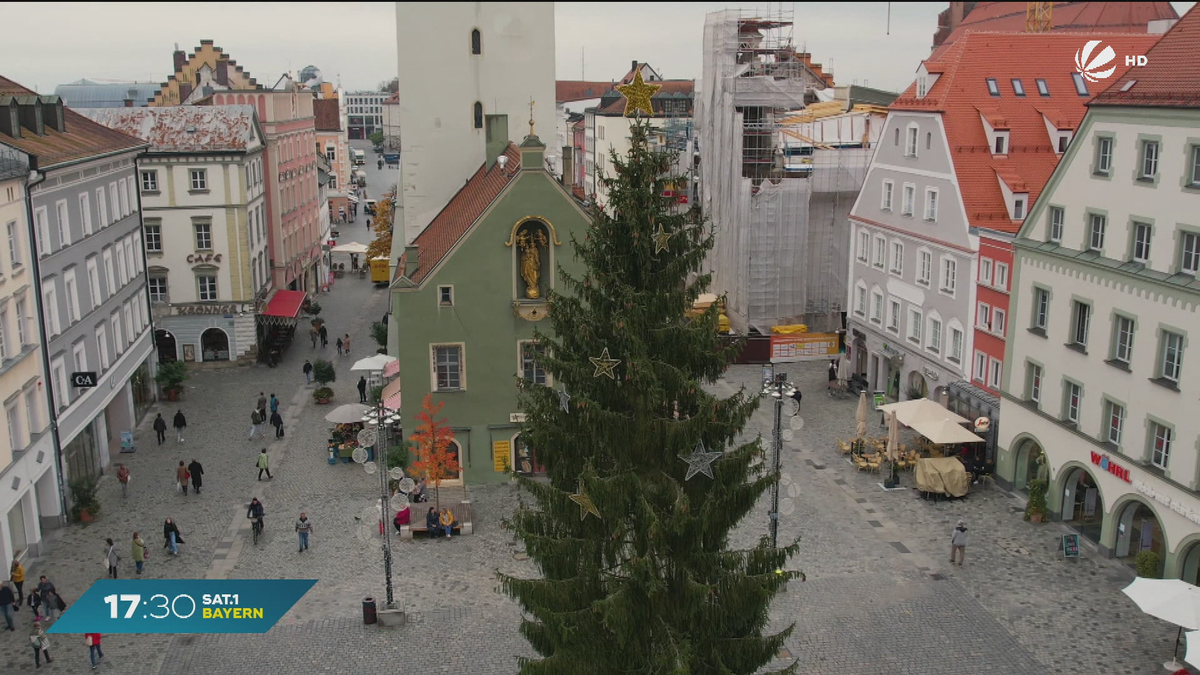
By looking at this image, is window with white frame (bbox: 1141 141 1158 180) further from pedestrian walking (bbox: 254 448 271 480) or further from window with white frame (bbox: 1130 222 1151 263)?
pedestrian walking (bbox: 254 448 271 480)

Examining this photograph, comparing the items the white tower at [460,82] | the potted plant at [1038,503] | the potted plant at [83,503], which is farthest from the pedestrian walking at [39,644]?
the potted plant at [1038,503]

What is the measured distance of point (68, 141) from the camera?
37.4m

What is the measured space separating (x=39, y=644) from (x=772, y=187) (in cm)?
4069

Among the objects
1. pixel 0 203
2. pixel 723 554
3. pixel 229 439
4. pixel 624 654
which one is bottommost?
pixel 229 439

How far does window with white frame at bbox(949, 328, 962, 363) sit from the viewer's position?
133ft

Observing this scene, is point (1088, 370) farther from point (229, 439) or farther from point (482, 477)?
point (229, 439)

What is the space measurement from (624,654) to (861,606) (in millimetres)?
13193

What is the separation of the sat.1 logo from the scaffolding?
1469cm

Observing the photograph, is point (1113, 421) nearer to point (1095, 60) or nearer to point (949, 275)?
point (949, 275)

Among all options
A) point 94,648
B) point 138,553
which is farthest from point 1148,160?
point 138,553

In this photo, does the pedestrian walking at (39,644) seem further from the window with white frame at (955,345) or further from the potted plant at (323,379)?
the window with white frame at (955,345)

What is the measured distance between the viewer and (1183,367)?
27.0m

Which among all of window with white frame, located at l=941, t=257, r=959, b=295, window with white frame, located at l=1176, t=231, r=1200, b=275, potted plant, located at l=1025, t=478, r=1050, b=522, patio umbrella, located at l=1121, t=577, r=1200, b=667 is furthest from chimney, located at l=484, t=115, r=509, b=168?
patio umbrella, located at l=1121, t=577, r=1200, b=667

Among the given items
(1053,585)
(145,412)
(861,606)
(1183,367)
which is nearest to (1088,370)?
(1183,367)
